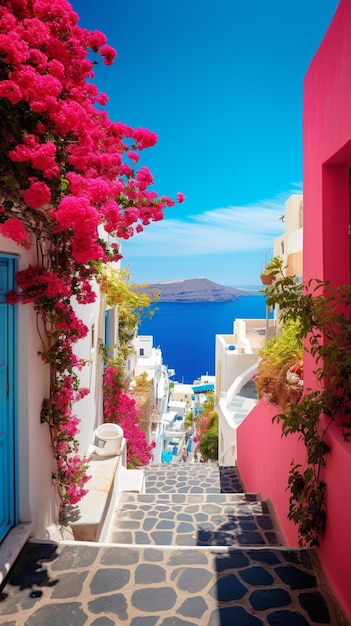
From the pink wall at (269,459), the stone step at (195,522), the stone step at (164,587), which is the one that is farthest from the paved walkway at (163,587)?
the stone step at (195,522)

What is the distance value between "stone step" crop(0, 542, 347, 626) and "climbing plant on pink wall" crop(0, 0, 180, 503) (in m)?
1.46

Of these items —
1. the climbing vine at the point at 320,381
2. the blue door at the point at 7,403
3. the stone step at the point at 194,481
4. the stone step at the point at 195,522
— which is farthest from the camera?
the stone step at the point at 194,481

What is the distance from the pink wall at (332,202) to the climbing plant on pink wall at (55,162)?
1.81m

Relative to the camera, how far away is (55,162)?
313cm

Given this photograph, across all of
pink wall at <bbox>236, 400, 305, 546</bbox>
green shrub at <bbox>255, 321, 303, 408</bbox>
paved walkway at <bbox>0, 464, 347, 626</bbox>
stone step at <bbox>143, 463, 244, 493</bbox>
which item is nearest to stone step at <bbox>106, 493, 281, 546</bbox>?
pink wall at <bbox>236, 400, 305, 546</bbox>

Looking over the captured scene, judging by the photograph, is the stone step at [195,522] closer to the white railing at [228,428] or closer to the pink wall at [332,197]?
the pink wall at [332,197]

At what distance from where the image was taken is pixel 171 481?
Answer: 8867mm

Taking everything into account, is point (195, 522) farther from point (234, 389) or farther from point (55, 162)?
point (234, 389)

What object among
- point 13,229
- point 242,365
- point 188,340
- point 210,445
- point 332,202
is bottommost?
point 188,340

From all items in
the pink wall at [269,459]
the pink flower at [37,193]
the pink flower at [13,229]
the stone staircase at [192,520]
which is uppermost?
the pink flower at [37,193]

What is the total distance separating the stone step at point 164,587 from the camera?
9.59ft

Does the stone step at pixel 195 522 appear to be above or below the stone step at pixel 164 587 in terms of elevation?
below

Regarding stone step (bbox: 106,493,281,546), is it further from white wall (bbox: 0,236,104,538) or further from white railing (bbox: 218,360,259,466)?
white railing (bbox: 218,360,259,466)

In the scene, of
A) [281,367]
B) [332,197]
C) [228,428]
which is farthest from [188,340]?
[332,197]
